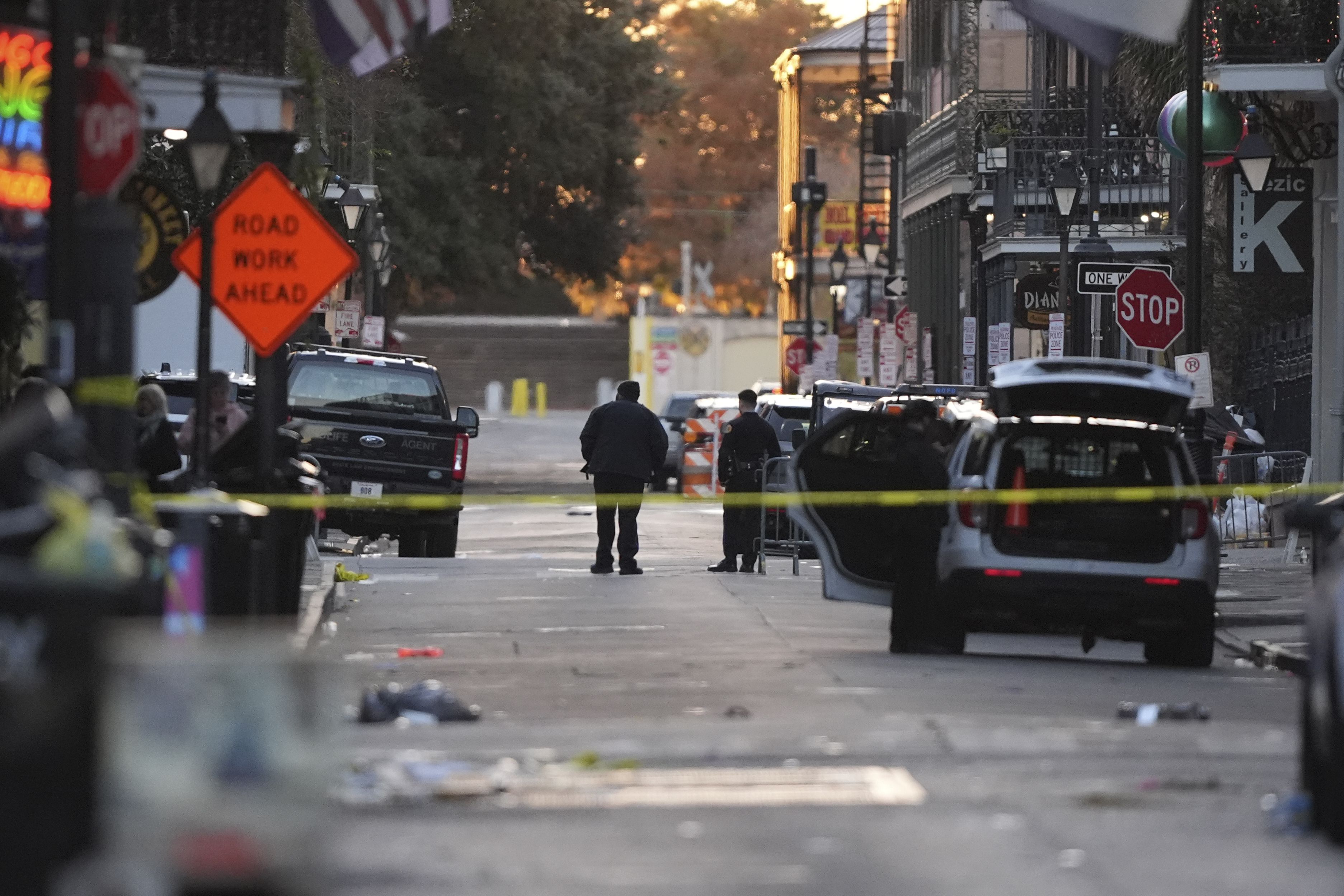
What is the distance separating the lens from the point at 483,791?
30.8ft

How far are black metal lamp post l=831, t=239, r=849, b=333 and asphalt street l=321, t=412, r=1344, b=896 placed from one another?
→ 42.8 meters

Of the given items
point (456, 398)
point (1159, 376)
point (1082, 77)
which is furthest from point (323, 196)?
point (456, 398)

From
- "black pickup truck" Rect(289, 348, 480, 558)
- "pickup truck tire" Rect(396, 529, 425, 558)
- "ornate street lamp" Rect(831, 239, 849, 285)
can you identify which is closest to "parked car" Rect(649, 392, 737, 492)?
"ornate street lamp" Rect(831, 239, 849, 285)

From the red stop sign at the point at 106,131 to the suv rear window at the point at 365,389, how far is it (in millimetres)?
13418

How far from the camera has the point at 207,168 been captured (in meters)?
15.8

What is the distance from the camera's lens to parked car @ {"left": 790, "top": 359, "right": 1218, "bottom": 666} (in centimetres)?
1478

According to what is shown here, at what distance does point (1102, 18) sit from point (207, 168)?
22.1ft

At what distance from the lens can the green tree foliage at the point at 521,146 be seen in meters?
49.3

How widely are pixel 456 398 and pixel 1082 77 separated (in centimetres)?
5352

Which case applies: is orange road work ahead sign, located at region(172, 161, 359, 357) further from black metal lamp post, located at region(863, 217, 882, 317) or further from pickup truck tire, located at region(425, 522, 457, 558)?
black metal lamp post, located at region(863, 217, 882, 317)

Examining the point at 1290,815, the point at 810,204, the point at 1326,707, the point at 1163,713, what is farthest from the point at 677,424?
the point at 1326,707

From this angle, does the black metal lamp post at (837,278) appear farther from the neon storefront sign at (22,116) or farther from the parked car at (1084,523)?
the neon storefront sign at (22,116)

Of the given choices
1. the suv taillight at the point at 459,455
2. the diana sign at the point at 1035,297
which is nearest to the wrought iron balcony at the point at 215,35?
the suv taillight at the point at 459,455

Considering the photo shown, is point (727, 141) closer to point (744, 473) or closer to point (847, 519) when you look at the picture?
point (744, 473)
